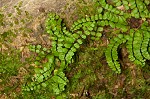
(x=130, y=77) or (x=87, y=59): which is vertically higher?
(x=87, y=59)

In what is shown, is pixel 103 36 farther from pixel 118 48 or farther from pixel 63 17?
pixel 63 17

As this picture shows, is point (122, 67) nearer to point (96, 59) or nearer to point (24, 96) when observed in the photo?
point (96, 59)

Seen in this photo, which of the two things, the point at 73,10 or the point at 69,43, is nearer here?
the point at 69,43

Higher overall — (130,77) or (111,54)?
(111,54)

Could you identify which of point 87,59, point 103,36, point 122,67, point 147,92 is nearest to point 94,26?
point 103,36

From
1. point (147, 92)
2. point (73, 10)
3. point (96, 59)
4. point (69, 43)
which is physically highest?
point (73, 10)

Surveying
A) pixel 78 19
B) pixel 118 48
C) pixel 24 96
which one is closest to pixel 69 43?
pixel 78 19
